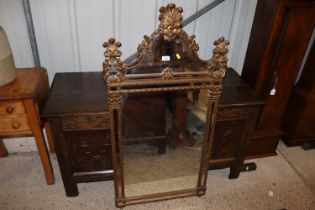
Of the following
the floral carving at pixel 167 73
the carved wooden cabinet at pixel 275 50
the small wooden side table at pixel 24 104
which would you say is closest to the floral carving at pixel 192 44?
the floral carving at pixel 167 73

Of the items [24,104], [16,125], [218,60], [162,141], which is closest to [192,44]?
[218,60]

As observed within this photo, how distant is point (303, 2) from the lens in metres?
1.45

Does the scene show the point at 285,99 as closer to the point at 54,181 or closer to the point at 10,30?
the point at 54,181

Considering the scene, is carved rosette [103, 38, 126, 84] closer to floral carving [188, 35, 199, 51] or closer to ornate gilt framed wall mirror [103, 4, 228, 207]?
ornate gilt framed wall mirror [103, 4, 228, 207]

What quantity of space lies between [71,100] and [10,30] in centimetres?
63

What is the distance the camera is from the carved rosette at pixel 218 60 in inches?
49.9

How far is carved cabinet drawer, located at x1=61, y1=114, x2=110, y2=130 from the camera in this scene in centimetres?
139

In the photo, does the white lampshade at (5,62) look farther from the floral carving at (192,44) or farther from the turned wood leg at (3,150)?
the floral carving at (192,44)

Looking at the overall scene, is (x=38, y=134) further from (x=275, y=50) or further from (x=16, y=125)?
(x=275, y=50)

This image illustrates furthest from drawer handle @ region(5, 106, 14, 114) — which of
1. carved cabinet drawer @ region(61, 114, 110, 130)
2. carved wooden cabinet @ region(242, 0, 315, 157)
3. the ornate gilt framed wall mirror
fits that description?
carved wooden cabinet @ region(242, 0, 315, 157)

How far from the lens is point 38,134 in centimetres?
155

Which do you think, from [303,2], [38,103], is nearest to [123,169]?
[38,103]

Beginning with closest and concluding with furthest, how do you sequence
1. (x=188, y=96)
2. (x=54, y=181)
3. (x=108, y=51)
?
1. (x=108, y=51)
2. (x=188, y=96)
3. (x=54, y=181)

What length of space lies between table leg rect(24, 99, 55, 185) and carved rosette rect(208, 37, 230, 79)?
0.94m
